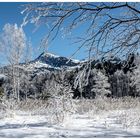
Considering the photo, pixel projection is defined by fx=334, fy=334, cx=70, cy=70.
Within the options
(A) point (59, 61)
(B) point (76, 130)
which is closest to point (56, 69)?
(B) point (76, 130)

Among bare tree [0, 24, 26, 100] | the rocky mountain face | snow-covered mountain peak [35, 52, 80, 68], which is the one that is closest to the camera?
snow-covered mountain peak [35, 52, 80, 68]

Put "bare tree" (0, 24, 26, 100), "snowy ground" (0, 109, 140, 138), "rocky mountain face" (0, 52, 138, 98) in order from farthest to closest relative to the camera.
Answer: "bare tree" (0, 24, 26, 100) → "snowy ground" (0, 109, 140, 138) → "rocky mountain face" (0, 52, 138, 98)

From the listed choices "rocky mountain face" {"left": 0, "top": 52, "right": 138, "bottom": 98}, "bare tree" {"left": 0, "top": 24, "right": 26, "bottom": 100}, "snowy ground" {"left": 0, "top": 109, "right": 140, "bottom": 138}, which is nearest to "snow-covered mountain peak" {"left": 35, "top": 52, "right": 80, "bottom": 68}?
"rocky mountain face" {"left": 0, "top": 52, "right": 138, "bottom": 98}

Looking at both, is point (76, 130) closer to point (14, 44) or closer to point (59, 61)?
point (59, 61)

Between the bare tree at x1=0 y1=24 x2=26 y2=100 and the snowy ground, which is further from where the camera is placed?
the bare tree at x1=0 y1=24 x2=26 y2=100

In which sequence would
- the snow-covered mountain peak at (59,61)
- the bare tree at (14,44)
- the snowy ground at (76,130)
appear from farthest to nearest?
1. the bare tree at (14,44)
2. the snowy ground at (76,130)
3. the snow-covered mountain peak at (59,61)

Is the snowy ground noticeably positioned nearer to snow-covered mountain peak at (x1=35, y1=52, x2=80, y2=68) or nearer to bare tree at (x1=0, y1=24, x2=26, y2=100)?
snow-covered mountain peak at (x1=35, y1=52, x2=80, y2=68)

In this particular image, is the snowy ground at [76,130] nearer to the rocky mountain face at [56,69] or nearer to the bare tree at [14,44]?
the rocky mountain face at [56,69]

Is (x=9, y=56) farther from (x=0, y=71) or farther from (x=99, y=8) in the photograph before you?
(x=99, y=8)

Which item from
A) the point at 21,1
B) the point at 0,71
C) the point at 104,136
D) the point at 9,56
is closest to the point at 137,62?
the point at 104,136

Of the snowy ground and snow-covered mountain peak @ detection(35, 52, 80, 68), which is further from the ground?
snow-covered mountain peak @ detection(35, 52, 80, 68)

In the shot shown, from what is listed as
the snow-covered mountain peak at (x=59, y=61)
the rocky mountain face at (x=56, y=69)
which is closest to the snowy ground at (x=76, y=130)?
the rocky mountain face at (x=56, y=69)
